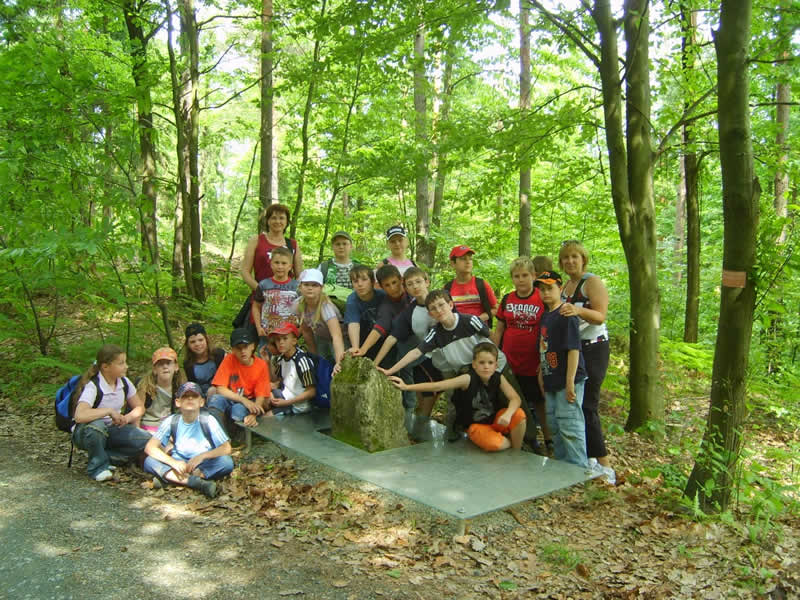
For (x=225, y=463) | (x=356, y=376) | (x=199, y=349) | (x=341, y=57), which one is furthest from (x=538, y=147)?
(x=225, y=463)

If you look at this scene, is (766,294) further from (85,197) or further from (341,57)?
(85,197)

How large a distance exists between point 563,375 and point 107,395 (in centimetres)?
425

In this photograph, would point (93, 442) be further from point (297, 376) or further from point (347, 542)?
point (347, 542)

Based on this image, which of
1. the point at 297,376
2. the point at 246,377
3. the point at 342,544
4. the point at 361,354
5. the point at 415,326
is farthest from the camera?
the point at 297,376

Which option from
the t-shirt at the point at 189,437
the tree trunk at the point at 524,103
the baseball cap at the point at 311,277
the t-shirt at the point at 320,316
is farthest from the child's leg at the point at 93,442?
the tree trunk at the point at 524,103

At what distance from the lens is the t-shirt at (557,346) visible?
4.89m

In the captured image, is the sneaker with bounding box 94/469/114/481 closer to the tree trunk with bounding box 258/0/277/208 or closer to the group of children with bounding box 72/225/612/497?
the group of children with bounding box 72/225/612/497

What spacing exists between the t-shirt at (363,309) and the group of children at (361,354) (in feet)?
0.04

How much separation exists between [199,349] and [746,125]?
17.9ft

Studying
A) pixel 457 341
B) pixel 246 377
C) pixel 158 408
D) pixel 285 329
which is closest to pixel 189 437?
pixel 158 408

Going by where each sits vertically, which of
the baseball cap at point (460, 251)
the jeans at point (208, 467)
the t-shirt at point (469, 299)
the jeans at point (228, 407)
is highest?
the baseball cap at point (460, 251)

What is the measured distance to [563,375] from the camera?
4.96 metres

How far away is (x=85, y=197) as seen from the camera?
6.91 metres

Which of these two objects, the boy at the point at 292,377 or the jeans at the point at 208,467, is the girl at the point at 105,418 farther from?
the boy at the point at 292,377
